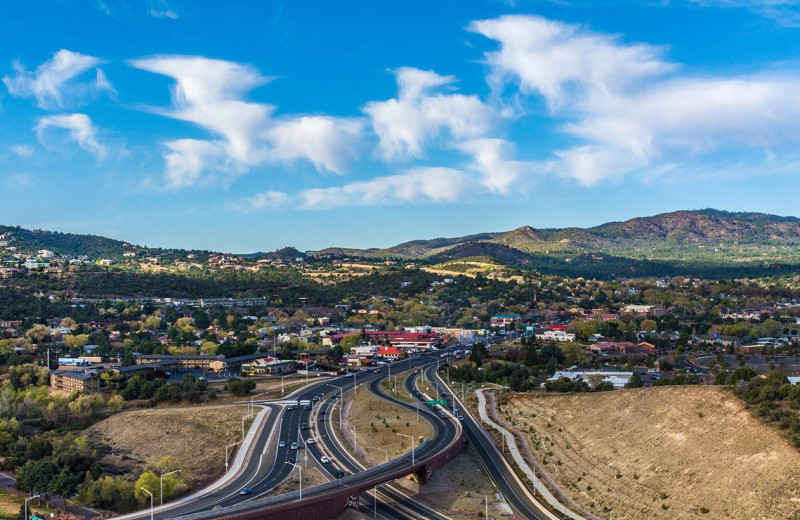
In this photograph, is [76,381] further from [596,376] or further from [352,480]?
Result: [596,376]

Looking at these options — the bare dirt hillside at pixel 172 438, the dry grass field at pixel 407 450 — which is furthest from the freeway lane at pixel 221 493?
the dry grass field at pixel 407 450

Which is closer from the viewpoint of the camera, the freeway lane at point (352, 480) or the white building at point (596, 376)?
the freeway lane at point (352, 480)

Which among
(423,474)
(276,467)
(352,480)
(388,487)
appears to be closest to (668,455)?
(423,474)

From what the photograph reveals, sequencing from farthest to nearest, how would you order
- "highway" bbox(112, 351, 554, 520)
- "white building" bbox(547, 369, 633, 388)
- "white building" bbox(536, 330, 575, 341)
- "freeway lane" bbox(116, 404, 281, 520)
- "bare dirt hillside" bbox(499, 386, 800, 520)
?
1. "white building" bbox(536, 330, 575, 341)
2. "white building" bbox(547, 369, 633, 388)
3. "highway" bbox(112, 351, 554, 520)
4. "freeway lane" bbox(116, 404, 281, 520)
5. "bare dirt hillside" bbox(499, 386, 800, 520)

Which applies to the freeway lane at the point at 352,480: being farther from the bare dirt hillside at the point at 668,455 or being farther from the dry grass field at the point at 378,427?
the bare dirt hillside at the point at 668,455

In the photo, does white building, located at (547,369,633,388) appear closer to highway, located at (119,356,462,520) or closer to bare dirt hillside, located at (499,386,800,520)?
bare dirt hillside, located at (499,386,800,520)

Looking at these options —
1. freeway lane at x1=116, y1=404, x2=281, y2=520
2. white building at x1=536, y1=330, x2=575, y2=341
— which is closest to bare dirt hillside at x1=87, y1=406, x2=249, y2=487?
A: freeway lane at x1=116, y1=404, x2=281, y2=520
